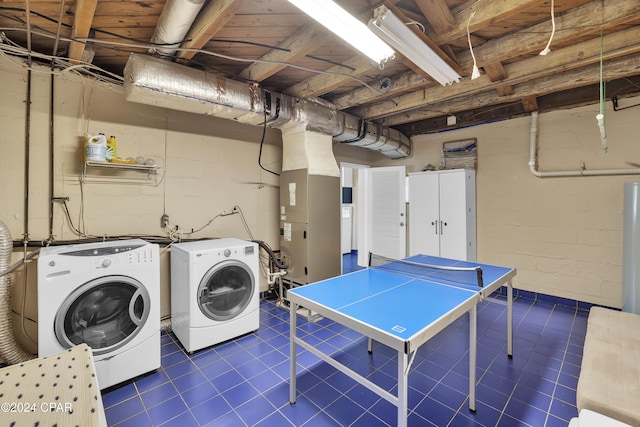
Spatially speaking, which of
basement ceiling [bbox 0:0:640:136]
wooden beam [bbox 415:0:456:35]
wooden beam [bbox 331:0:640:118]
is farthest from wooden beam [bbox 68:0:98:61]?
wooden beam [bbox 331:0:640:118]

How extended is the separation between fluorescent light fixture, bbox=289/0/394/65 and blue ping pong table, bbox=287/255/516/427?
1705mm

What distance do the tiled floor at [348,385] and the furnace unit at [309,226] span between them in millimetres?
806

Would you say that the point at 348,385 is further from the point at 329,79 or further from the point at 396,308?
the point at 329,79

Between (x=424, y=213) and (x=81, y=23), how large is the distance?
4.50m

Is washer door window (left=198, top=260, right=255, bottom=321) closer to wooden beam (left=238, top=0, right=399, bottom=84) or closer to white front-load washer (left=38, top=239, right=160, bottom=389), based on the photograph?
white front-load washer (left=38, top=239, right=160, bottom=389)

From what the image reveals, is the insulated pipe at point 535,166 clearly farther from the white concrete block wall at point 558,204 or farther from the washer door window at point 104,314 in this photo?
the washer door window at point 104,314

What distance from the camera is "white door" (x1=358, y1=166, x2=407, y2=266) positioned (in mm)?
5039

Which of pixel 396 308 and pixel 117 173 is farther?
pixel 117 173

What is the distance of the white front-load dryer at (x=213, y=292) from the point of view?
2.61 meters

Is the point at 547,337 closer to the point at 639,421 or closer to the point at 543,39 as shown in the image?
the point at 639,421

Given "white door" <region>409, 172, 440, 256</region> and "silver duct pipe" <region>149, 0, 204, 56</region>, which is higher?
"silver duct pipe" <region>149, 0, 204, 56</region>

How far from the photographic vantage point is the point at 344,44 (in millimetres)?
2396

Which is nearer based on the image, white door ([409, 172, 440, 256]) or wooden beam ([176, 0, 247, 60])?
wooden beam ([176, 0, 247, 60])

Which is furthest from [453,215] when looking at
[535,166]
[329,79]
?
[329,79]
